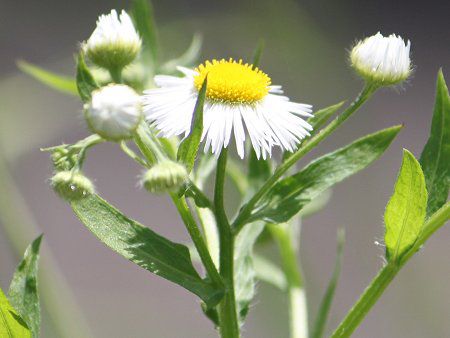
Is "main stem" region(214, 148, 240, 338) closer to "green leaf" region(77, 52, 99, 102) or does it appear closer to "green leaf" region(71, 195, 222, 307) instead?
"green leaf" region(71, 195, 222, 307)

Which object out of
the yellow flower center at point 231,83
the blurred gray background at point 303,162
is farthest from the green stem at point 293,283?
the yellow flower center at point 231,83

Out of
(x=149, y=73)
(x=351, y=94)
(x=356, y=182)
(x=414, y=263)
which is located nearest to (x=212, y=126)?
(x=149, y=73)

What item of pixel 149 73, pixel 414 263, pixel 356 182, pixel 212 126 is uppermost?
pixel 149 73

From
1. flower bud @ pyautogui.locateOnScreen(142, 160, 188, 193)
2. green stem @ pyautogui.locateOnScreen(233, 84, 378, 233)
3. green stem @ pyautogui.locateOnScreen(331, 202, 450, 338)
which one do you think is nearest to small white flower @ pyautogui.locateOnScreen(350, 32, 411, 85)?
green stem @ pyautogui.locateOnScreen(233, 84, 378, 233)

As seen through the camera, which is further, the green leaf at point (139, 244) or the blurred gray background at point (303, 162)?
the blurred gray background at point (303, 162)

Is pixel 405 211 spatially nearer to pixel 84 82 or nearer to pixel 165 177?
pixel 165 177

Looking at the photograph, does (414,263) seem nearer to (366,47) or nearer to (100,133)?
(366,47)

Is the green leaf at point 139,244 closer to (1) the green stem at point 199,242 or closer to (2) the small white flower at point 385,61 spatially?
(1) the green stem at point 199,242

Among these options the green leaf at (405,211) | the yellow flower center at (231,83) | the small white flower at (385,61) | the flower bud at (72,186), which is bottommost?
the green leaf at (405,211)
